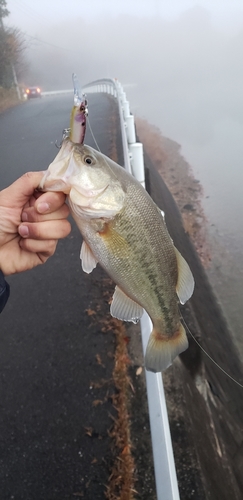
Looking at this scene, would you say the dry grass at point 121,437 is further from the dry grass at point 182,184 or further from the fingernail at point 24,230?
the dry grass at point 182,184

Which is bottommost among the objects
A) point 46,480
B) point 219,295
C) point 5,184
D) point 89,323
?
point 219,295

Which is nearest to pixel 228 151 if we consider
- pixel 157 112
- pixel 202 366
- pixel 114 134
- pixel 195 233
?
pixel 195 233

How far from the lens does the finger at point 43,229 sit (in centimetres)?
212

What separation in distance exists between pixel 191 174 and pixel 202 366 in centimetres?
1665

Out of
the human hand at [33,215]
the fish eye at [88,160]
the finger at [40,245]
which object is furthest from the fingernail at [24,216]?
the fish eye at [88,160]

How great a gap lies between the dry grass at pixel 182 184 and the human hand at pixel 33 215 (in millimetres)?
10133

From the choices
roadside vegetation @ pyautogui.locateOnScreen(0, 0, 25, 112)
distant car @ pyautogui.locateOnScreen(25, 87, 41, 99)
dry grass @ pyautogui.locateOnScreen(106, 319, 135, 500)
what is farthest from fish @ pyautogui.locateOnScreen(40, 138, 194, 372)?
distant car @ pyautogui.locateOnScreen(25, 87, 41, 99)

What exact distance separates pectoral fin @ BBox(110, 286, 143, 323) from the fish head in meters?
0.53

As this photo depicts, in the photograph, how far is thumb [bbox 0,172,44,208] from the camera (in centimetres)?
209

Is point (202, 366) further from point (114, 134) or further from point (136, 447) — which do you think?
point (114, 134)

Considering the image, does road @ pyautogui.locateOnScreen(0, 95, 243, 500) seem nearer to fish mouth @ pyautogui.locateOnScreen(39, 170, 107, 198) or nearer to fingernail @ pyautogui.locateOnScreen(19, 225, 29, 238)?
fingernail @ pyautogui.locateOnScreen(19, 225, 29, 238)

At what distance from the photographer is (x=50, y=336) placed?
402 centimetres

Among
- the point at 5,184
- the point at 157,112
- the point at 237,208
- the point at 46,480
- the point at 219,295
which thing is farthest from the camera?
the point at 157,112

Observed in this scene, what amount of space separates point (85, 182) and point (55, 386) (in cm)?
224
